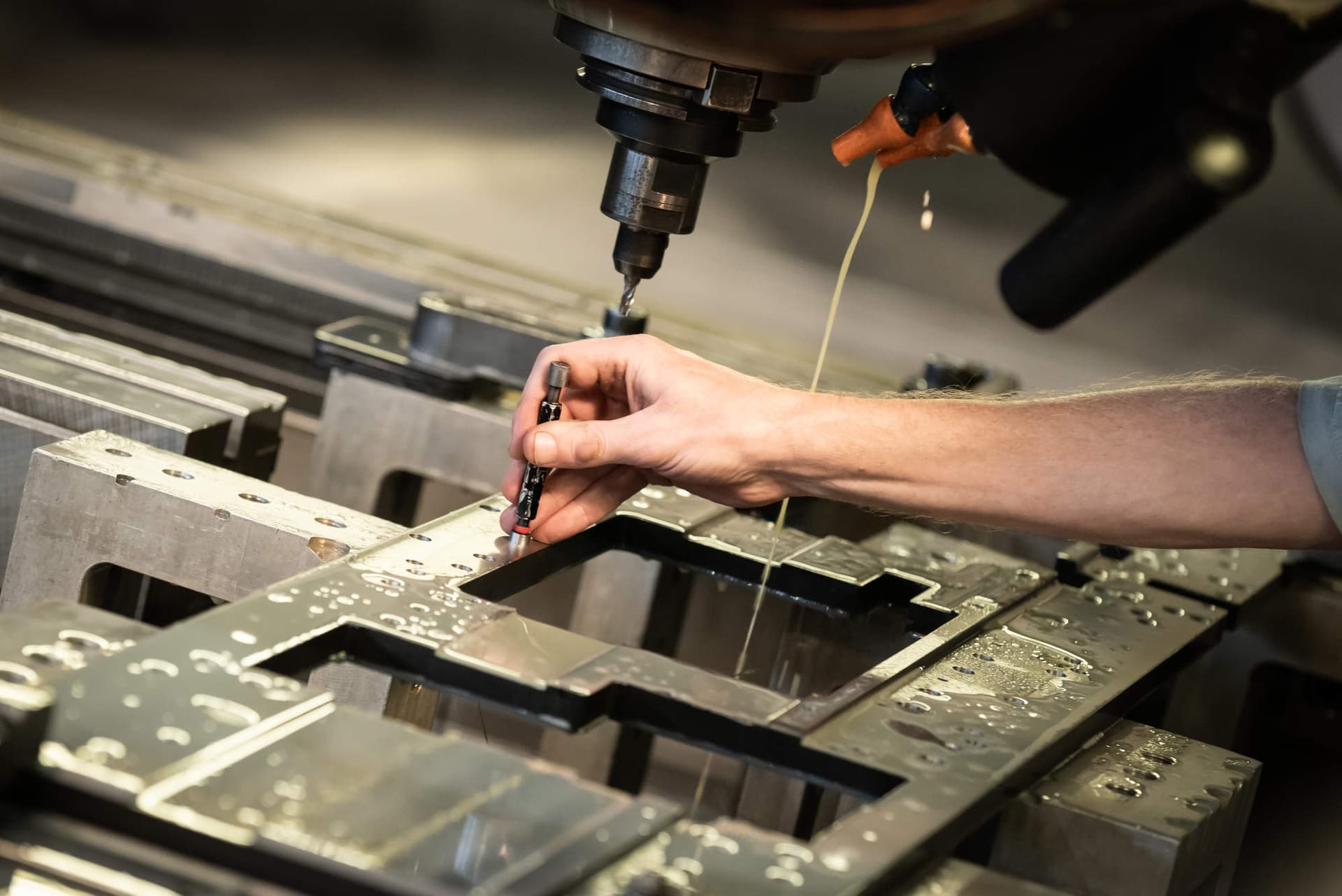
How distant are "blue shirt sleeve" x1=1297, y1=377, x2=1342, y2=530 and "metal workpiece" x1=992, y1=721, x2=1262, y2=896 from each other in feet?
0.72

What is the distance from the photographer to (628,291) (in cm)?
130

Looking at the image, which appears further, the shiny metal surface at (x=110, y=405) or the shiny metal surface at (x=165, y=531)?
the shiny metal surface at (x=110, y=405)

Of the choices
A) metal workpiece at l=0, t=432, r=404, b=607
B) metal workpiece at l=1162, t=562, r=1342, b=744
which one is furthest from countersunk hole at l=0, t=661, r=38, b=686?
metal workpiece at l=1162, t=562, r=1342, b=744

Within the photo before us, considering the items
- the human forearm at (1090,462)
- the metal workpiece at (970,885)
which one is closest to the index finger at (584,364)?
the human forearm at (1090,462)

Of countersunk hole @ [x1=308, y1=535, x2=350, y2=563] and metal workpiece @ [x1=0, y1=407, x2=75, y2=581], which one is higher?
countersunk hole @ [x1=308, y1=535, x2=350, y2=563]

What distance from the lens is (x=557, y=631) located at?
3.13ft

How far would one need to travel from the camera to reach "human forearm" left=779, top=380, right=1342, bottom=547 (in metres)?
1.14

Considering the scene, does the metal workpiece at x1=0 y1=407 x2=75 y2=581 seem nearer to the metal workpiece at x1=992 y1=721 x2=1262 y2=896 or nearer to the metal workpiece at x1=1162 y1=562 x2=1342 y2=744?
the metal workpiece at x1=992 y1=721 x2=1262 y2=896

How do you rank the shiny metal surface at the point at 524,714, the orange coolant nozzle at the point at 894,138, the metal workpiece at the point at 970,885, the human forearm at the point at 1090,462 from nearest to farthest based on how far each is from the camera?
the shiny metal surface at the point at 524,714 → the metal workpiece at the point at 970,885 → the orange coolant nozzle at the point at 894,138 → the human forearm at the point at 1090,462

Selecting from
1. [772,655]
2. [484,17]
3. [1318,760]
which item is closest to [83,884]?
[772,655]

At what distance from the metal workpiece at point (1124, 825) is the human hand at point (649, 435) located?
35 centimetres

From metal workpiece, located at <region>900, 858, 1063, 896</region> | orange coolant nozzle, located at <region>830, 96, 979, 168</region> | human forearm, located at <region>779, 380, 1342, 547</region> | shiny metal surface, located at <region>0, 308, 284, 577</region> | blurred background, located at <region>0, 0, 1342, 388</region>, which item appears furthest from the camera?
blurred background, located at <region>0, 0, 1342, 388</region>

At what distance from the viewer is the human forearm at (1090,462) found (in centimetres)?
→ 114

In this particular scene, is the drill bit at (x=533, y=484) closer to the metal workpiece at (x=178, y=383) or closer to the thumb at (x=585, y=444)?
the thumb at (x=585, y=444)
